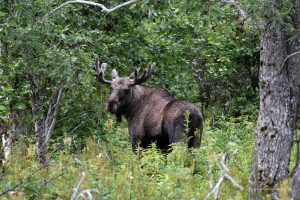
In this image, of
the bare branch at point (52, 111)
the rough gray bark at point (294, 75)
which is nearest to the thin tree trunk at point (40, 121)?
the bare branch at point (52, 111)

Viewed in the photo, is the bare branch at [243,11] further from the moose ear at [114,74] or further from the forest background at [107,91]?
the moose ear at [114,74]

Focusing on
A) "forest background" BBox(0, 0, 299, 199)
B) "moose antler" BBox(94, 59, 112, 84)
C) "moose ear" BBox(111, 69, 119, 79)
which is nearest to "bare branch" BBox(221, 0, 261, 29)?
"forest background" BBox(0, 0, 299, 199)

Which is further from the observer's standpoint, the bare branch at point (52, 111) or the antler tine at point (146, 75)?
the antler tine at point (146, 75)

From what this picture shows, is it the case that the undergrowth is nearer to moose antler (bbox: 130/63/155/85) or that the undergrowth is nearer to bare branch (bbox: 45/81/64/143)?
bare branch (bbox: 45/81/64/143)

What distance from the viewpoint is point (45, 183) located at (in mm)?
6895

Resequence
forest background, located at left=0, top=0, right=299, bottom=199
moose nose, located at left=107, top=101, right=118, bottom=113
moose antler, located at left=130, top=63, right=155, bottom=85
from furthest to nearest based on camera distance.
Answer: moose antler, located at left=130, top=63, right=155, bottom=85, moose nose, located at left=107, top=101, right=118, bottom=113, forest background, located at left=0, top=0, right=299, bottom=199

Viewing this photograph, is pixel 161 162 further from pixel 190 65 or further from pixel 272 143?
pixel 190 65

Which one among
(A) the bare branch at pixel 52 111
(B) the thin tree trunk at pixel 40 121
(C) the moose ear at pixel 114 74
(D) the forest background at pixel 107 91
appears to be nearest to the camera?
(D) the forest background at pixel 107 91

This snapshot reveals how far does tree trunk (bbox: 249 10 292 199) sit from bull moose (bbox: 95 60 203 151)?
3730mm

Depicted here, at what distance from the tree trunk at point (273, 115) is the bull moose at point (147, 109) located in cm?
373

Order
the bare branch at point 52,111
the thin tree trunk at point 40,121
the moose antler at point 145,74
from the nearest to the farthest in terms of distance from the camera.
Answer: the thin tree trunk at point 40,121 → the bare branch at point 52,111 → the moose antler at point 145,74

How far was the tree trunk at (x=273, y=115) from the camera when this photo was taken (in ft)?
24.2

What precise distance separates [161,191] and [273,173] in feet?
3.86

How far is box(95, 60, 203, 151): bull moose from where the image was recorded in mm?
11273
